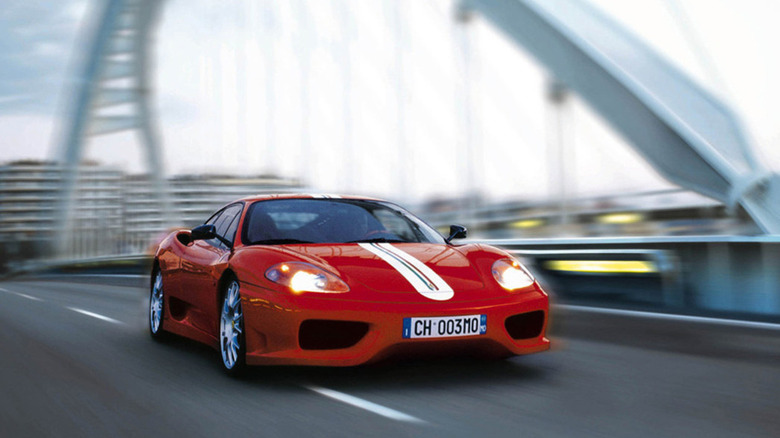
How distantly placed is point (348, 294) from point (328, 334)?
0.22 metres

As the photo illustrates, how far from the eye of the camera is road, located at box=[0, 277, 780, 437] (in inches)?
144

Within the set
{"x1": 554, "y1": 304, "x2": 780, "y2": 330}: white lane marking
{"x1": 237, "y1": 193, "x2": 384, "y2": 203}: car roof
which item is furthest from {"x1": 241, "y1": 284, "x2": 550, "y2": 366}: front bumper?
{"x1": 554, "y1": 304, "x2": 780, "y2": 330}: white lane marking

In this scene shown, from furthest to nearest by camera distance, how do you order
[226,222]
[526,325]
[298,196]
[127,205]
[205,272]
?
1. [127,205]
2. [226,222]
3. [298,196]
4. [205,272]
5. [526,325]

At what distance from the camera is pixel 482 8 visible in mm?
12352

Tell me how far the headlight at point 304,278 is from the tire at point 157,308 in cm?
230

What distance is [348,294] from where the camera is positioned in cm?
436

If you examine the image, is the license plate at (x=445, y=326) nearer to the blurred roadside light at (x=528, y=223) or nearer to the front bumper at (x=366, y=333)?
the front bumper at (x=366, y=333)

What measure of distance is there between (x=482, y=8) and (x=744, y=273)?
5.83m

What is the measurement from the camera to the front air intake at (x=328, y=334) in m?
4.36

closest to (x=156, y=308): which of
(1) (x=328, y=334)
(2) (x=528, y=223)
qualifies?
(1) (x=328, y=334)

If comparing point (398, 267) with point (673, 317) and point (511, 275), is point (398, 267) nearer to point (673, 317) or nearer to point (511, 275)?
point (511, 275)

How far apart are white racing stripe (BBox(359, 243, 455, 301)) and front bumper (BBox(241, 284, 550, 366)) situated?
70 millimetres

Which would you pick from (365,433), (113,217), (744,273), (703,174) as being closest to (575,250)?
(703,174)

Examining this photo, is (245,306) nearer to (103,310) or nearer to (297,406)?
(297,406)
